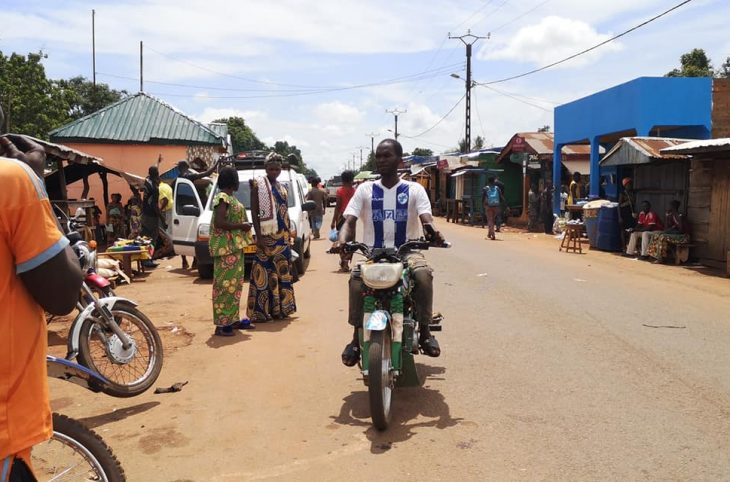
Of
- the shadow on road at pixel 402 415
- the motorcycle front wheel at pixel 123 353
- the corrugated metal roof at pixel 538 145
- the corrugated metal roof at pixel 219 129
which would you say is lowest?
Result: the shadow on road at pixel 402 415

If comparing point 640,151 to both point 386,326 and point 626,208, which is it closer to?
point 626,208

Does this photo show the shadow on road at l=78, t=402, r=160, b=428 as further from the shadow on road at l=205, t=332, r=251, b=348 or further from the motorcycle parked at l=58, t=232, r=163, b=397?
the shadow on road at l=205, t=332, r=251, b=348

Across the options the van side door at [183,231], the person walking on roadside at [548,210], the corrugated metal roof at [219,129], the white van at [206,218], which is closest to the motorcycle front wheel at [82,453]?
the white van at [206,218]

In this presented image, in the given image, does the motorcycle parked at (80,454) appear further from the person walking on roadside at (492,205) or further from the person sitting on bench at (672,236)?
the person walking on roadside at (492,205)

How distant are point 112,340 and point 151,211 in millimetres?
8804

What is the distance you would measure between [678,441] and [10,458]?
12.1 feet

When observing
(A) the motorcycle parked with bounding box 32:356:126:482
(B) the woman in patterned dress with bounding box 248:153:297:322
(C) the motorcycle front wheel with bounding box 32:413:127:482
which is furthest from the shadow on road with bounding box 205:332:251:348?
(C) the motorcycle front wheel with bounding box 32:413:127:482

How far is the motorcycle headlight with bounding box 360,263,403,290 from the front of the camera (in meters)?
4.41

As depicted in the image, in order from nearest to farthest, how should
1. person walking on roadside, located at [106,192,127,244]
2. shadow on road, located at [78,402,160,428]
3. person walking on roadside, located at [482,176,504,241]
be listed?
1. shadow on road, located at [78,402,160,428]
2. person walking on roadside, located at [106,192,127,244]
3. person walking on roadside, located at [482,176,504,241]

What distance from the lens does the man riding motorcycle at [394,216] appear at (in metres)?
4.95

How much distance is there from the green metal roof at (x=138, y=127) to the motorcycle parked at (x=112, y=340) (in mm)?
20991

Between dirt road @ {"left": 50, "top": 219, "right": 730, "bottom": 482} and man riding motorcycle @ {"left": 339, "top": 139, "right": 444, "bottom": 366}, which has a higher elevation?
man riding motorcycle @ {"left": 339, "top": 139, "right": 444, "bottom": 366}

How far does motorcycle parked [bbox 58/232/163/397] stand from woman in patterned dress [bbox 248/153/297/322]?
8.22ft

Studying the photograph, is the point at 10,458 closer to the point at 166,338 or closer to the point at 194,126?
the point at 166,338
